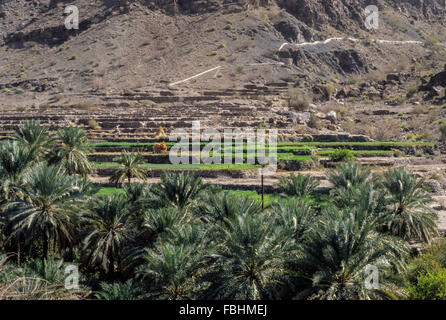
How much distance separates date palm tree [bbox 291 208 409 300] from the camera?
10281 millimetres

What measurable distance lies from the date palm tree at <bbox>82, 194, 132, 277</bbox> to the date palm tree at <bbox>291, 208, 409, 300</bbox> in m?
6.34

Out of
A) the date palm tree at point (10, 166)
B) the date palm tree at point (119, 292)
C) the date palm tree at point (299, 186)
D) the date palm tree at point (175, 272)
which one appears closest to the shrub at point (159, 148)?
the date palm tree at point (299, 186)

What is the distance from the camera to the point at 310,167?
30.0m

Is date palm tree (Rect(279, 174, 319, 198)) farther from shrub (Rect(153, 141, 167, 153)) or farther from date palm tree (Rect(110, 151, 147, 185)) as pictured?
shrub (Rect(153, 141, 167, 153))

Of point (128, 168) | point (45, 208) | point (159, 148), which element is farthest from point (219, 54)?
point (45, 208)

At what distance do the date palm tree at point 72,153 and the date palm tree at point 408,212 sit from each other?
15.3m

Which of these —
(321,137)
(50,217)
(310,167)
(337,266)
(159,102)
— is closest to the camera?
(337,266)

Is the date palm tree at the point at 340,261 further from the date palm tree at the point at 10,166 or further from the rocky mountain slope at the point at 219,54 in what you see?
the rocky mountain slope at the point at 219,54

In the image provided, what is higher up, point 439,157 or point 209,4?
point 209,4

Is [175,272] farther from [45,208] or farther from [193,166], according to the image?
[193,166]

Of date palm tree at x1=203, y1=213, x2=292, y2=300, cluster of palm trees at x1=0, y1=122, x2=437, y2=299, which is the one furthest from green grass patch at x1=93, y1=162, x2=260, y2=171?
date palm tree at x1=203, y1=213, x2=292, y2=300

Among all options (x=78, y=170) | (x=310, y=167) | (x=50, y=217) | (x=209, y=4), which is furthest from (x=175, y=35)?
(x=50, y=217)
